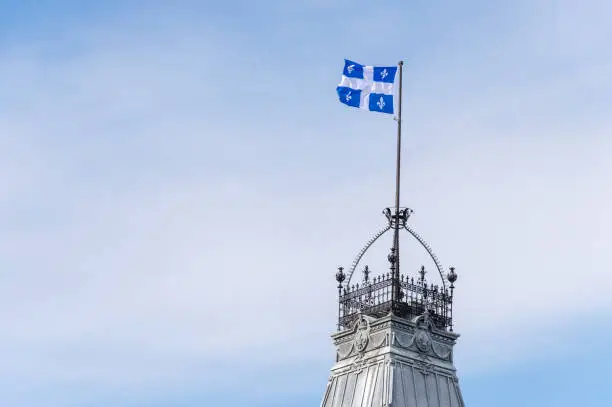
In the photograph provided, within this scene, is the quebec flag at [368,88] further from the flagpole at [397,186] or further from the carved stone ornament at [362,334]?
the carved stone ornament at [362,334]

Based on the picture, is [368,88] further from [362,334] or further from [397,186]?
[362,334]

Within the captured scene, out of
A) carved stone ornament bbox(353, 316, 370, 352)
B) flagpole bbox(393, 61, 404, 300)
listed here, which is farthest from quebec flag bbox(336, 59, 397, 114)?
carved stone ornament bbox(353, 316, 370, 352)

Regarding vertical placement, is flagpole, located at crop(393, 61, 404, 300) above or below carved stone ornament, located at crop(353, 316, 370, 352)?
above

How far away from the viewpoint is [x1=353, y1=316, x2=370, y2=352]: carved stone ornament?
424 ft

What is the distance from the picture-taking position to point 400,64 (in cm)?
13712

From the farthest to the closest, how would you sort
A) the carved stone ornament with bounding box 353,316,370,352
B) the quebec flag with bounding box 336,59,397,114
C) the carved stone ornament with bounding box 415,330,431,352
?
the quebec flag with bounding box 336,59,397,114, the carved stone ornament with bounding box 353,316,370,352, the carved stone ornament with bounding box 415,330,431,352

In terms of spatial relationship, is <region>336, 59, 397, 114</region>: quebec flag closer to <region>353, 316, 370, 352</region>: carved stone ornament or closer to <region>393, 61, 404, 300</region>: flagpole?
<region>393, 61, 404, 300</region>: flagpole

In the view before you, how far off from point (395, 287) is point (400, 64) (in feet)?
55.1

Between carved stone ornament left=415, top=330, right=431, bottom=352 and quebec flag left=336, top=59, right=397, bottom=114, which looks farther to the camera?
quebec flag left=336, top=59, right=397, bottom=114

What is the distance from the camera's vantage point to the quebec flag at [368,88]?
5359 inches

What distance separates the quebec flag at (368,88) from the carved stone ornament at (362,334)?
1548 cm

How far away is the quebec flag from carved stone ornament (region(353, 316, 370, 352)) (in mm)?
15478

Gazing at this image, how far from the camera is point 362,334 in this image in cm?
12950

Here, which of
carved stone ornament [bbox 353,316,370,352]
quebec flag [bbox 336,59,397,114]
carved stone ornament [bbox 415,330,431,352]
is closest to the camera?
carved stone ornament [bbox 415,330,431,352]
